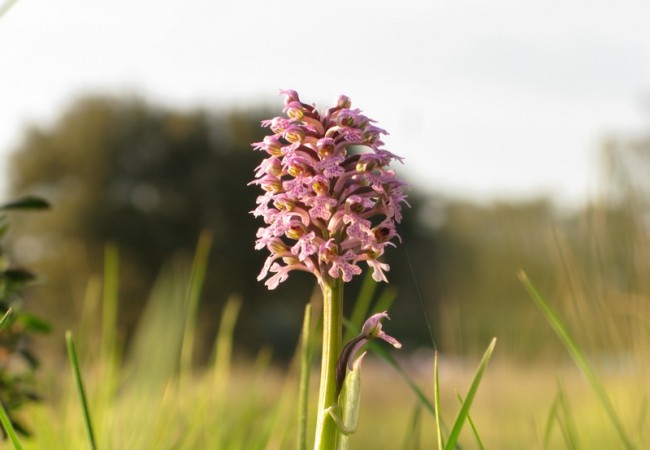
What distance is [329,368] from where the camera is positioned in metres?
1.23

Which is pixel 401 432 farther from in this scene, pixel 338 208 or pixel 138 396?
pixel 338 208

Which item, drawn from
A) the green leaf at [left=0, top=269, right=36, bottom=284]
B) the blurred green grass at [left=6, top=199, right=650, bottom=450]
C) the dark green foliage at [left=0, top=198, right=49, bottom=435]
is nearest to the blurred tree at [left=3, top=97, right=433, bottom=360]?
the blurred green grass at [left=6, top=199, right=650, bottom=450]

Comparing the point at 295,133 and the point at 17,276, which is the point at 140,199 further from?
the point at 295,133

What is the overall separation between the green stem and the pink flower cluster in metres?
0.05

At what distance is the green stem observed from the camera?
4.03ft

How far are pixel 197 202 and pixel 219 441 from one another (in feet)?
75.7

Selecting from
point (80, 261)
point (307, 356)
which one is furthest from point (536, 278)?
point (307, 356)

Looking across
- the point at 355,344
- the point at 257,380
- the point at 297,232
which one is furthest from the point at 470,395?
the point at 257,380

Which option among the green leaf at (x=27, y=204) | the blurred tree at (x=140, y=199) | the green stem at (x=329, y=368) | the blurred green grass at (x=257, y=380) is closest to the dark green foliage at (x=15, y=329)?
the green leaf at (x=27, y=204)

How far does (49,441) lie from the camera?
3.55 meters

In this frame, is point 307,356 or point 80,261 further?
point 80,261

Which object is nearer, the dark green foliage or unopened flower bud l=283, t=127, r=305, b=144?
unopened flower bud l=283, t=127, r=305, b=144

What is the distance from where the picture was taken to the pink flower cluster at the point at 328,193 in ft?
4.10

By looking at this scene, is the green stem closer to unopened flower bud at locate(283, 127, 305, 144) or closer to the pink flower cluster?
the pink flower cluster
